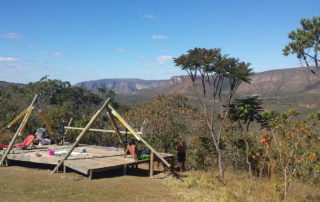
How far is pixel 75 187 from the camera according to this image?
24.8 feet

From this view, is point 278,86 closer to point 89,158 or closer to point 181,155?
point 181,155

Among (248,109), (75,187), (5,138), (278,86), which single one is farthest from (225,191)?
(278,86)

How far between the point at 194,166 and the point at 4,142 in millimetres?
11072

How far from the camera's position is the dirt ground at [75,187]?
6718 millimetres

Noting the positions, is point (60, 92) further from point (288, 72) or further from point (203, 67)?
point (288, 72)

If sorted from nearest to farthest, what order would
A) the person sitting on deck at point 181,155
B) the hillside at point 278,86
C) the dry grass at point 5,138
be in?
the person sitting on deck at point 181,155, the dry grass at point 5,138, the hillside at point 278,86

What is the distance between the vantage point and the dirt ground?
6718mm

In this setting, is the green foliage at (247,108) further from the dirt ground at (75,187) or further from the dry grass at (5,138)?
the dry grass at (5,138)

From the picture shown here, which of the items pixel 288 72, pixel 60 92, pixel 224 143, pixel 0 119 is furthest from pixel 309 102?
pixel 288 72

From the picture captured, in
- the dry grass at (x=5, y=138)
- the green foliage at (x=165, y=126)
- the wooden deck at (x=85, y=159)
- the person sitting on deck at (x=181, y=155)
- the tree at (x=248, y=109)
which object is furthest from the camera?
the dry grass at (x=5, y=138)

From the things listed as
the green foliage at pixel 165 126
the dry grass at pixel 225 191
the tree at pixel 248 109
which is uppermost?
the tree at pixel 248 109

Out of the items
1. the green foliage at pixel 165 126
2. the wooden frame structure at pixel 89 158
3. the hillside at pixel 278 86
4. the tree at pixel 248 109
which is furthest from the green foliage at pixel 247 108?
the hillside at pixel 278 86

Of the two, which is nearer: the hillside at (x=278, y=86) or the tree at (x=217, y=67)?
the tree at (x=217, y=67)

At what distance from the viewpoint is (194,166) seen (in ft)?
41.2
